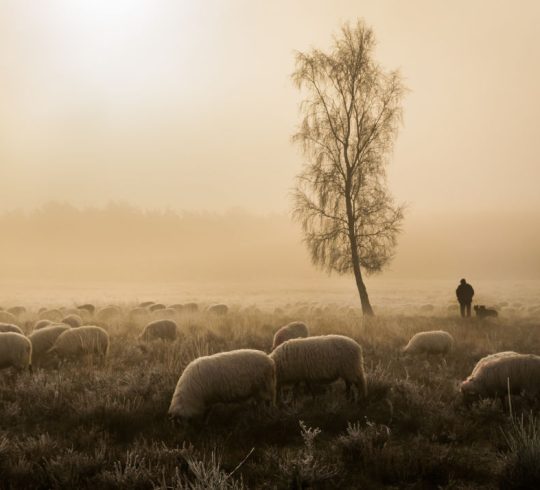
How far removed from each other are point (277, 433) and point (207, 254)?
96.5m

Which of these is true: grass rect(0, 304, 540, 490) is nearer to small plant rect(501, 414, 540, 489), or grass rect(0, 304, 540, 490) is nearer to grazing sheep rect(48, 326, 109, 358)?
small plant rect(501, 414, 540, 489)

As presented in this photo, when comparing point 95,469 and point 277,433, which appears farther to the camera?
point 277,433

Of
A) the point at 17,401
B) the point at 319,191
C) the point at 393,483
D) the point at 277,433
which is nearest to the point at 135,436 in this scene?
the point at 277,433

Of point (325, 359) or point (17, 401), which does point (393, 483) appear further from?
point (17, 401)

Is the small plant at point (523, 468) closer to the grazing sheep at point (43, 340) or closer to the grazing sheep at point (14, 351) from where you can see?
the grazing sheep at point (14, 351)

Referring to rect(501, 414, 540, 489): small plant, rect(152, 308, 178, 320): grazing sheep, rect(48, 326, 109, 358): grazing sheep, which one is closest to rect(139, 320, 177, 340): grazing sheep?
rect(48, 326, 109, 358): grazing sheep

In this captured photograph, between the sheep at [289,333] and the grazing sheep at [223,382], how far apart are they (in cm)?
372

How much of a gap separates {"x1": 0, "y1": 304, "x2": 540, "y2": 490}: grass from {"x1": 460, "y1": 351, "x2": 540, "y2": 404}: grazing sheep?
13.5 inches

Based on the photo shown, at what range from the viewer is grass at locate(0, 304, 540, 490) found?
13.5 feet

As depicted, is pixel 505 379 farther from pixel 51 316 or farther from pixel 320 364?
pixel 51 316

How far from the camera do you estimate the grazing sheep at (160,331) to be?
487 inches

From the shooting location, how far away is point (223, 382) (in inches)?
237

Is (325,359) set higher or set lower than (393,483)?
higher

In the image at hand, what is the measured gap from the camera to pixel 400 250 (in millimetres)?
94000
